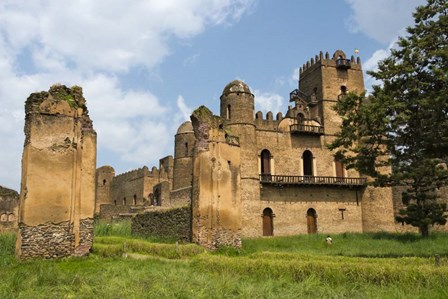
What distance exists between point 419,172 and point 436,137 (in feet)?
10.2

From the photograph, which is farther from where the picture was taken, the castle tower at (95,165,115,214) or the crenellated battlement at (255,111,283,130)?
the castle tower at (95,165,115,214)

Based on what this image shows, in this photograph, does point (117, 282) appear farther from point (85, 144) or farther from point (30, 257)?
point (85, 144)

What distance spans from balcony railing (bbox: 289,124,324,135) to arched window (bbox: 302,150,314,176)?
1419mm

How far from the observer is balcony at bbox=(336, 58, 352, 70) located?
36.0 meters

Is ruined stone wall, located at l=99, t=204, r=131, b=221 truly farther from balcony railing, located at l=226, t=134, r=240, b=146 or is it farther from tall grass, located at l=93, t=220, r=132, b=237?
balcony railing, located at l=226, t=134, r=240, b=146

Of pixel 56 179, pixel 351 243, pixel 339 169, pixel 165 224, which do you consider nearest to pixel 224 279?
pixel 56 179

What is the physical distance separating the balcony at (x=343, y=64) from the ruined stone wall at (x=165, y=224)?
19.2 meters

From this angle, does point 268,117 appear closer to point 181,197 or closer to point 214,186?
point 181,197

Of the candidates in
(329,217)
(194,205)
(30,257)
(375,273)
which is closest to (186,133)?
(329,217)

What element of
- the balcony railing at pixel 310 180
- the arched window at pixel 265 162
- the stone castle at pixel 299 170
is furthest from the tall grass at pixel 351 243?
the arched window at pixel 265 162

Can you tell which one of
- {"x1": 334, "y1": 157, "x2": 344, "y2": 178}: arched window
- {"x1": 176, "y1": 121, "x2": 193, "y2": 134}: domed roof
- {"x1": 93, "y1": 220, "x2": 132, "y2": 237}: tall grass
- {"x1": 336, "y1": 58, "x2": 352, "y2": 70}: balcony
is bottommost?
{"x1": 93, "y1": 220, "x2": 132, "y2": 237}: tall grass

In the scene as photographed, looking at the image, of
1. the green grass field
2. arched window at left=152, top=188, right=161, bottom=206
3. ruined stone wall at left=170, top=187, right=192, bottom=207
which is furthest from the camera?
arched window at left=152, top=188, right=161, bottom=206

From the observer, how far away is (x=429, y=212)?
2678cm

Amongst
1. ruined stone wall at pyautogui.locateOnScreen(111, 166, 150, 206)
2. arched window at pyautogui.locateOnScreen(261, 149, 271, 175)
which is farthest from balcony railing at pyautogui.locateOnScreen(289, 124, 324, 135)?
ruined stone wall at pyautogui.locateOnScreen(111, 166, 150, 206)
